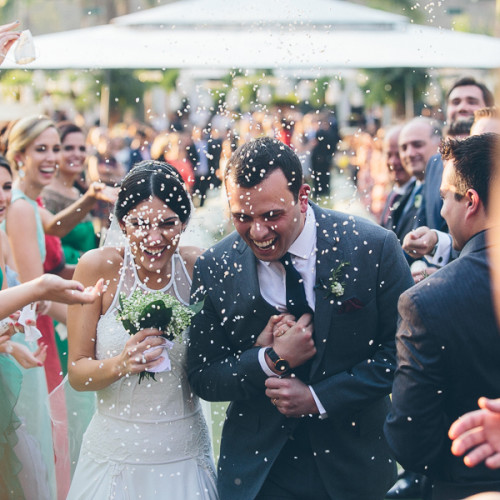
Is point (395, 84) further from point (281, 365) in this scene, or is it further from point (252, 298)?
point (281, 365)

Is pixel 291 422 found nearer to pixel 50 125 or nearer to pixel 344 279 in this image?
pixel 344 279

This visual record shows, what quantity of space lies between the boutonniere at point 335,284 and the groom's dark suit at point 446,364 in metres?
0.51

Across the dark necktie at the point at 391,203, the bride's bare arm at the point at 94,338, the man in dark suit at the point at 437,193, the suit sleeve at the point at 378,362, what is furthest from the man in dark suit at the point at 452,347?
the dark necktie at the point at 391,203

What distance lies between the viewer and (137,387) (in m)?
Answer: 3.59

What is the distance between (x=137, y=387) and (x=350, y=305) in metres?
1.09

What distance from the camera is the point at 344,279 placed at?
3234 millimetres

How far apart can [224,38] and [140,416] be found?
9.31 metres

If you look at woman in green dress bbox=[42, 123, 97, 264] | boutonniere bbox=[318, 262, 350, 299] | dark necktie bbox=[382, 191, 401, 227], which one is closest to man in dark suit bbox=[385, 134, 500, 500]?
boutonniere bbox=[318, 262, 350, 299]

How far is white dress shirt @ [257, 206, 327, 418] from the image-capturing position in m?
3.31

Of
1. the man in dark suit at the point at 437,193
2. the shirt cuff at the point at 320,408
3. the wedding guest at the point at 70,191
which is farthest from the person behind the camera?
the wedding guest at the point at 70,191

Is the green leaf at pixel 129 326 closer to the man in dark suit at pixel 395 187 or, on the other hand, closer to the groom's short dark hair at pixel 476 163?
the groom's short dark hair at pixel 476 163

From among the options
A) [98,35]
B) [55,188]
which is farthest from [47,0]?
[55,188]

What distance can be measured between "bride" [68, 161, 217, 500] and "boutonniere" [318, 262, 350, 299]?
77 centimetres

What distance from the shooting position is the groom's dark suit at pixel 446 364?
257 cm
